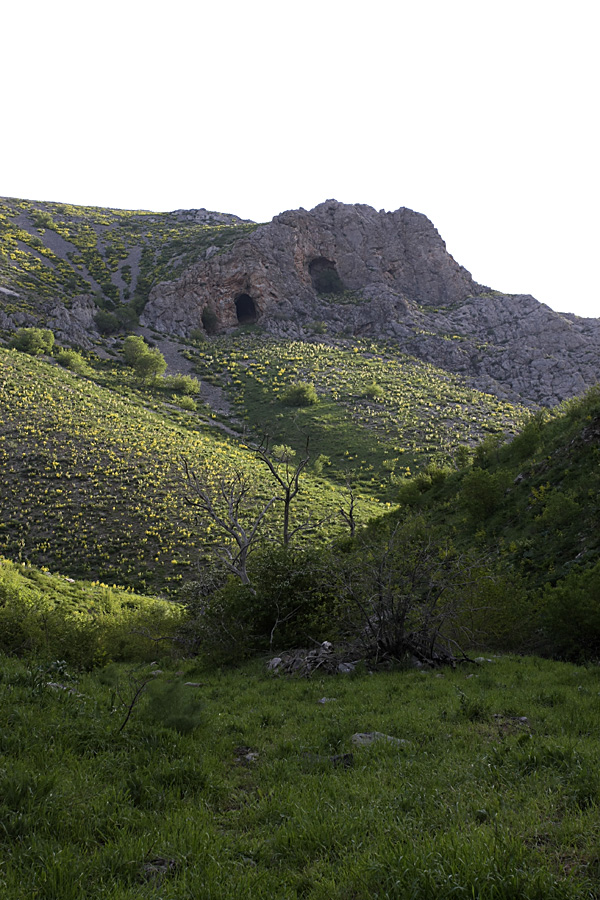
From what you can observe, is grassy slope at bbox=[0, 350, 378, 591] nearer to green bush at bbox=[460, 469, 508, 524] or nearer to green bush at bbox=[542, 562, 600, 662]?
green bush at bbox=[460, 469, 508, 524]

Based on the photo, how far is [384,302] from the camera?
93438mm

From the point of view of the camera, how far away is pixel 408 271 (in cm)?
10688

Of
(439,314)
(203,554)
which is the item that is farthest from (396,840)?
(439,314)

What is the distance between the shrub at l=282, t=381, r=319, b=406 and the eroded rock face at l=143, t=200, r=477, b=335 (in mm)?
32408

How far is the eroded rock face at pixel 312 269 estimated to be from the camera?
292 ft

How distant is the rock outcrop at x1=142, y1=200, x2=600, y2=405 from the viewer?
3123 inches

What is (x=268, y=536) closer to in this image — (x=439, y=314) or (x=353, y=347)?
(x=353, y=347)

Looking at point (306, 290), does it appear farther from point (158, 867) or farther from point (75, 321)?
point (158, 867)

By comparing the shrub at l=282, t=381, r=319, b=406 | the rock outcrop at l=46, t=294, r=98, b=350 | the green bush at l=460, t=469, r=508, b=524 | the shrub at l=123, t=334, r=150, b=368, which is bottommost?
the green bush at l=460, t=469, r=508, b=524

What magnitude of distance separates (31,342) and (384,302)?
64.3 metres

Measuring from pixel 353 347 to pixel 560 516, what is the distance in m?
72.3

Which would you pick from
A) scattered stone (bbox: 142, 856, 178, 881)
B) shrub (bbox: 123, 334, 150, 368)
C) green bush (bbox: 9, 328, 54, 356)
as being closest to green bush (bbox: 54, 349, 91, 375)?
green bush (bbox: 9, 328, 54, 356)

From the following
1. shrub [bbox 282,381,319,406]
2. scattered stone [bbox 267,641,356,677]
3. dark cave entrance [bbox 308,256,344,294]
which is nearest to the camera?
scattered stone [bbox 267,641,356,677]

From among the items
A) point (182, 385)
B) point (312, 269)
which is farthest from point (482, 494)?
point (312, 269)
